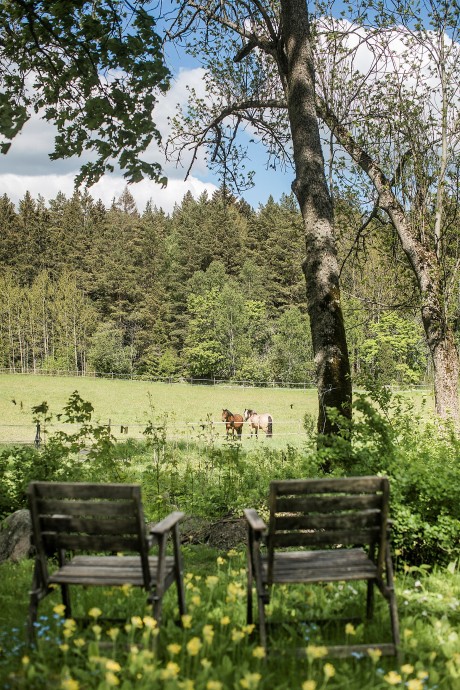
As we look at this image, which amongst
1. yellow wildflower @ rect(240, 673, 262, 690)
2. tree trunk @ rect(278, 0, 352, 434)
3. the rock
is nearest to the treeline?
tree trunk @ rect(278, 0, 352, 434)

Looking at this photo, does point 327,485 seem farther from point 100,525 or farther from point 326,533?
point 100,525

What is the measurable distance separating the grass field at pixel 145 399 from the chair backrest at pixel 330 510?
88.6 ft

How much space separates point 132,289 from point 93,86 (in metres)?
62.1

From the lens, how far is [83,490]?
125 inches

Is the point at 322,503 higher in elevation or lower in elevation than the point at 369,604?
higher

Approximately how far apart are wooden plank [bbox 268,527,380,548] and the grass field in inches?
1063

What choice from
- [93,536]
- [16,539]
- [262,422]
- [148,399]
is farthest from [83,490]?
[148,399]

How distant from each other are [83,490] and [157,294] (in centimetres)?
6407

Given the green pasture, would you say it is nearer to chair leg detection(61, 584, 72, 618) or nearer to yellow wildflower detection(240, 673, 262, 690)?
chair leg detection(61, 584, 72, 618)

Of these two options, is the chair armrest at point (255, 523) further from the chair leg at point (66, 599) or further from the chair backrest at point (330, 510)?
the chair leg at point (66, 599)

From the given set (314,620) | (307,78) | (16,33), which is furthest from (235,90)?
(314,620)

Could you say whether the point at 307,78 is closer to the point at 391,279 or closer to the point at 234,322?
the point at 391,279

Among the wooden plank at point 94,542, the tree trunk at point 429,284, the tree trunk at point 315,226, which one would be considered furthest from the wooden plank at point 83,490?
the tree trunk at point 429,284

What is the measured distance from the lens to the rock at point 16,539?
5.63 m
